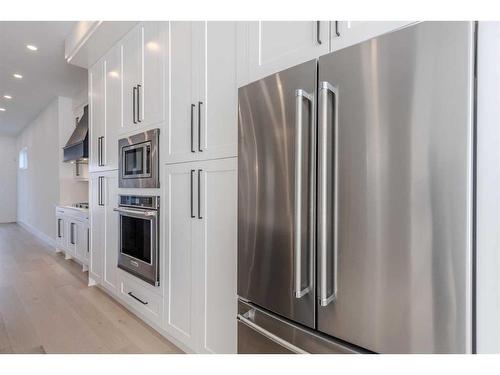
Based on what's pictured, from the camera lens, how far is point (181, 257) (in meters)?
1.82

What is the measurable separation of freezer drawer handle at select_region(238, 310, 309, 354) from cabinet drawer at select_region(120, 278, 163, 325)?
1.05 metres

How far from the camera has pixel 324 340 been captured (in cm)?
93

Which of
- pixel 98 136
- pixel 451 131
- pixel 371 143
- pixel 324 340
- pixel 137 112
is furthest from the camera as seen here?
pixel 98 136

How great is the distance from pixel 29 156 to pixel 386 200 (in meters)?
8.69

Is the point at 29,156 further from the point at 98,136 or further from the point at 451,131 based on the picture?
the point at 451,131

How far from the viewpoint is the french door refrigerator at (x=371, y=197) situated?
0.71 meters

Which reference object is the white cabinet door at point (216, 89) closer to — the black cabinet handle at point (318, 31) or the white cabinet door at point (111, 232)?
Result: the black cabinet handle at point (318, 31)

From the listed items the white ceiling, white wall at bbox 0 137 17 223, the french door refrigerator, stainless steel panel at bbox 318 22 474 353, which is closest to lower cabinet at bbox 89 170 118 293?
the white ceiling

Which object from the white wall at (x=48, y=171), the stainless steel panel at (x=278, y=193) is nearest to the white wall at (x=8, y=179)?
the white wall at (x=48, y=171)

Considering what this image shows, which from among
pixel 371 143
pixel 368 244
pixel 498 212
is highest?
pixel 371 143

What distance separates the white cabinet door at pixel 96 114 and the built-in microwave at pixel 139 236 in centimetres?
77

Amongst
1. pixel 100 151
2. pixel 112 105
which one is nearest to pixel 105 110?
pixel 112 105

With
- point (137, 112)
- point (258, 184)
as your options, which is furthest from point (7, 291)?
point (258, 184)

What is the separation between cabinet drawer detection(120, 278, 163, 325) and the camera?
207 centimetres
